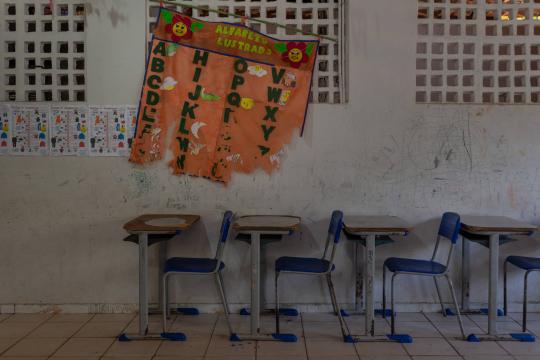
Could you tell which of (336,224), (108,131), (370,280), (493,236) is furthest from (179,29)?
(493,236)

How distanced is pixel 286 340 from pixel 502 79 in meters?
2.78

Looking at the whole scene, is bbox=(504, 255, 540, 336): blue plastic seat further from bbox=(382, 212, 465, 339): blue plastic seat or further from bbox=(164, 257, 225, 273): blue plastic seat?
bbox=(164, 257, 225, 273): blue plastic seat

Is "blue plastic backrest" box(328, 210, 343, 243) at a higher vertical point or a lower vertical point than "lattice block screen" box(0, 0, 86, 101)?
lower

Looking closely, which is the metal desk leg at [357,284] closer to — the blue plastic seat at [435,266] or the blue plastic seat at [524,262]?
the blue plastic seat at [435,266]

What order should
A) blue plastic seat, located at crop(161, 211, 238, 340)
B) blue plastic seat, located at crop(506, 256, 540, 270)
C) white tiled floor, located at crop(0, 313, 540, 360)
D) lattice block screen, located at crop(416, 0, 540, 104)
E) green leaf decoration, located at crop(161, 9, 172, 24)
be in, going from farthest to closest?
lattice block screen, located at crop(416, 0, 540, 104) → green leaf decoration, located at crop(161, 9, 172, 24) → blue plastic seat, located at crop(506, 256, 540, 270) → blue plastic seat, located at crop(161, 211, 238, 340) → white tiled floor, located at crop(0, 313, 540, 360)

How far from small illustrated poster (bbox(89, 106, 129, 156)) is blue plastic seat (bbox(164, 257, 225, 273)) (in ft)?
3.35

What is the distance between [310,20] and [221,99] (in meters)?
0.98

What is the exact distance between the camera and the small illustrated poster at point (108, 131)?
159 inches

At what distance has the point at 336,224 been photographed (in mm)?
3732

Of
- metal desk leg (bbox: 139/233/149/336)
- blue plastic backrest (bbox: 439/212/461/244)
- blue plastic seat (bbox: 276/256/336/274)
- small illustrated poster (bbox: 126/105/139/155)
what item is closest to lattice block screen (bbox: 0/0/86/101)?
small illustrated poster (bbox: 126/105/139/155)

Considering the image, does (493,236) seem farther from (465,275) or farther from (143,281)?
(143,281)

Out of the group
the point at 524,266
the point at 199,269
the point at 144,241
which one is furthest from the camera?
the point at 524,266

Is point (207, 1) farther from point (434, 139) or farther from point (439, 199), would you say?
point (439, 199)

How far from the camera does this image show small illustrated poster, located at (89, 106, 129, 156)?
4051mm
